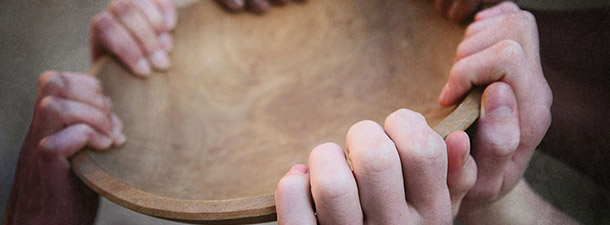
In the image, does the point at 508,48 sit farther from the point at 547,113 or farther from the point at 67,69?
the point at 67,69

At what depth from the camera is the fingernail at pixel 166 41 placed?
0.49 m

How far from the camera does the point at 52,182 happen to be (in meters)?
0.36

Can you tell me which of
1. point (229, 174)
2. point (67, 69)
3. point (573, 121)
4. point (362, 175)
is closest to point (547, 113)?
point (573, 121)

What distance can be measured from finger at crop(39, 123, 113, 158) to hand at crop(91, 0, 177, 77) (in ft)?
0.30

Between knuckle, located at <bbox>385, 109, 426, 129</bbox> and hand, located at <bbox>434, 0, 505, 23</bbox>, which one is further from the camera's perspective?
hand, located at <bbox>434, 0, 505, 23</bbox>

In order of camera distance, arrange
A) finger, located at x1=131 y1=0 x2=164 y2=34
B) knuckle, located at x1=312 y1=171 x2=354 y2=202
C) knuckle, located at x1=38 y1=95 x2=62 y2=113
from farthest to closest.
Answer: finger, located at x1=131 y1=0 x2=164 y2=34, knuckle, located at x1=38 y1=95 x2=62 y2=113, knuckle, located at x1=312 y1=171 x2=354 y2=202

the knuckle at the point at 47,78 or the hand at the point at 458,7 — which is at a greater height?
the hand at the point at 458,7

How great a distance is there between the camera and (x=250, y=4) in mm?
546

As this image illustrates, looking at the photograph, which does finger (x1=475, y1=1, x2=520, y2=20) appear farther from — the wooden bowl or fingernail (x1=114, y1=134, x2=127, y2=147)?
fingernail (x1=114, y1=134, x2=127, y2=147)

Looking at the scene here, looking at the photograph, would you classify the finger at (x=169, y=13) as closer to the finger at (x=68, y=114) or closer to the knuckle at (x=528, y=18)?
the finger at (x=68, y=114)

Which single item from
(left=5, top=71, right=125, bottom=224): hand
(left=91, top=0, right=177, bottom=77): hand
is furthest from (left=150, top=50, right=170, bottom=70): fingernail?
(left=5, top=71, right=125, bottom=224): hand

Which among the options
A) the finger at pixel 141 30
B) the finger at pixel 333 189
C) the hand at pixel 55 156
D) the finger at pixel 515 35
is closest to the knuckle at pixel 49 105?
the hand at pixel 55 156

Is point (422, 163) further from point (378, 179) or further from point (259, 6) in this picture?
point (259, 6)

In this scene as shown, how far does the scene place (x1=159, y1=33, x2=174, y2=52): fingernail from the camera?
0.49m
